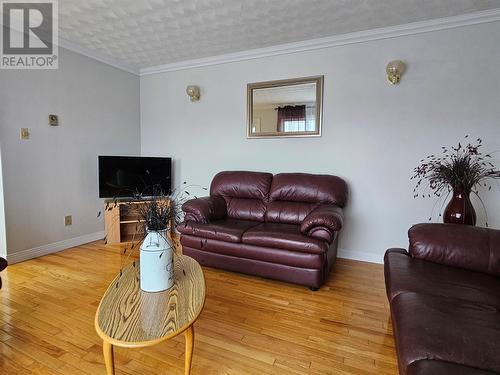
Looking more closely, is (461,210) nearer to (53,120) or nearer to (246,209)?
(246,209)

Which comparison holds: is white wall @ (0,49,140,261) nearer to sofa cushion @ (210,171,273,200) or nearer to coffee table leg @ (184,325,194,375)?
sofa cushion @ (210,171,273,200)

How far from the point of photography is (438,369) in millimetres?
899

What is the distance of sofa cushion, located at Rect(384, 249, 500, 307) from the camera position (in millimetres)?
1392

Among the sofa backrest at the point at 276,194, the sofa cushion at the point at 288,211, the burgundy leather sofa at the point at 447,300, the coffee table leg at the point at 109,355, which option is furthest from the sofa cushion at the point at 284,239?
the coffee table leg at the point at 109,355

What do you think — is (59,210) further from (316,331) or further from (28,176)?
(316,331)

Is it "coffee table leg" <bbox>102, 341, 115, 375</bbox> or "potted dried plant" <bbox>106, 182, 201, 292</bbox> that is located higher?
"potted dried plant" <bbox>106, 182, 201, 292</bbox>

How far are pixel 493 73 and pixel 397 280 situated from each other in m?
2.26

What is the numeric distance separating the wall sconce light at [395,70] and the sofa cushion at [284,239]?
5.79 feet

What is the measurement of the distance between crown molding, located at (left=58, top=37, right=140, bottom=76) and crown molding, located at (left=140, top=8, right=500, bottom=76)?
0.53 metres

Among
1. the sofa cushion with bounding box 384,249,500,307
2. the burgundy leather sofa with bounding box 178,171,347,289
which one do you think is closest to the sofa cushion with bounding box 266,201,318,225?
the burgundy leather sofa with bounding box 178,171,347,289

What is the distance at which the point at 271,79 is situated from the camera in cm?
333

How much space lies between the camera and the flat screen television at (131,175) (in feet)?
11.3

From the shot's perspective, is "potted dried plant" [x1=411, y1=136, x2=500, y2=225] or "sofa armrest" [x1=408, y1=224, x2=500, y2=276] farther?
"potted dried plant" [x1=411, y1=136, x2=500, y2=225]

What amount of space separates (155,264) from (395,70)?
2751mm
